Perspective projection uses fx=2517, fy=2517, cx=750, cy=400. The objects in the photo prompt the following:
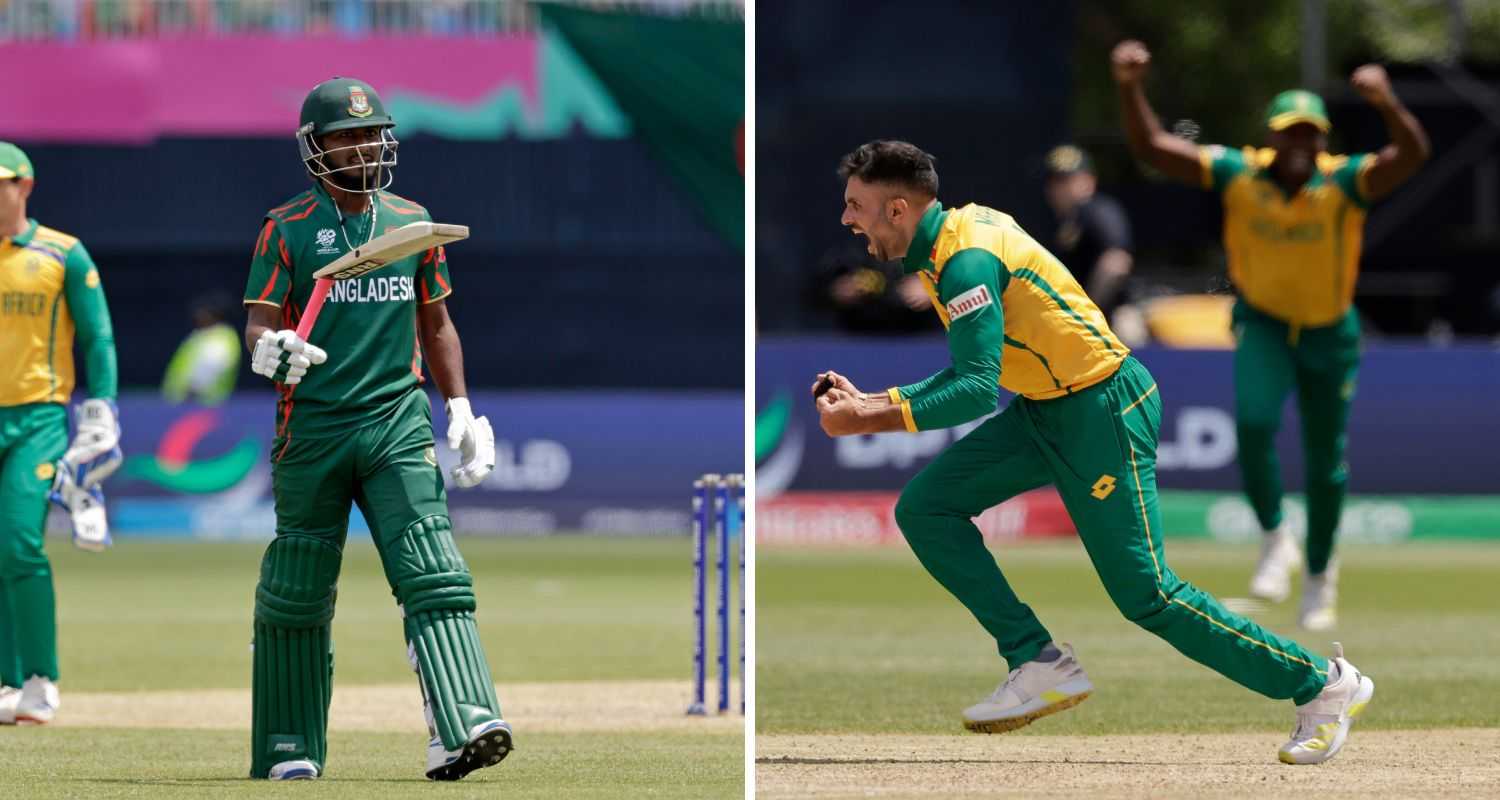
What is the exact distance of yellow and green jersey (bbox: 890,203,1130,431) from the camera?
25.5 feet

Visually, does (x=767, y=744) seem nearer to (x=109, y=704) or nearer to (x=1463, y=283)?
(x=109, y=704)

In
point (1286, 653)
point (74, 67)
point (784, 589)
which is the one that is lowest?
point (784, 589)

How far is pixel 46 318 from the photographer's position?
36.0 ft

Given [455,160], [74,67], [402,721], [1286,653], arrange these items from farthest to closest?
[74,67]
[455,160]
[402,721]
[1286,653]

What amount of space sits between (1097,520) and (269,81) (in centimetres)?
2515

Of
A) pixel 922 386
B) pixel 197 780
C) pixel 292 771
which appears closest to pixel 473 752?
pixel 292 771

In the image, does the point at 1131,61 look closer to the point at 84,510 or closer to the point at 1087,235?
the point at 84,510

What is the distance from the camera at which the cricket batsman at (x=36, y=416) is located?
423 inches

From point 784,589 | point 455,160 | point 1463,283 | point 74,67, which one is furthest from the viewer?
point 74,67

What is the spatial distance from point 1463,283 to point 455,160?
33.7 ft

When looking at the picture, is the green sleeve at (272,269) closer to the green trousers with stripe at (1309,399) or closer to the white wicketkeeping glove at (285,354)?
the white wicketkeeping glove at (285,354)

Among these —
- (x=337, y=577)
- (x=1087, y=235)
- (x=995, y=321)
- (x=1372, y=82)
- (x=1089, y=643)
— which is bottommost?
(x=1089, y=643)

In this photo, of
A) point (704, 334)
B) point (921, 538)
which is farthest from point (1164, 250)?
point (921, 538)

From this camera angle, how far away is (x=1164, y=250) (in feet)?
89.4
